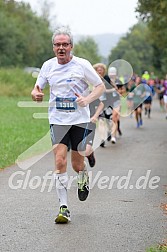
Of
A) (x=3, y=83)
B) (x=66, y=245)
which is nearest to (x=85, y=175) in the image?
(x=66, y=245)

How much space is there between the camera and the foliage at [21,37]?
2987 inches

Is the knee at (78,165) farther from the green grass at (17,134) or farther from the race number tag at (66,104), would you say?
the green grass at (17,134)

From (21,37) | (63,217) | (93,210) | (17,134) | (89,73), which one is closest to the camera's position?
(63,217)

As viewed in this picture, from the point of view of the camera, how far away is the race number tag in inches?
298

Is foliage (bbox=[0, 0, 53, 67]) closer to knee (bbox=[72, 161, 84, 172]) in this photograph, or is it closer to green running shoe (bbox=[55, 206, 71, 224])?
knee (bbox=[72, 161, 84, 172])

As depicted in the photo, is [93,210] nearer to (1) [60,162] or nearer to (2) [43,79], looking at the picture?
(1) [60,162]

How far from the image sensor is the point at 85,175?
823cm

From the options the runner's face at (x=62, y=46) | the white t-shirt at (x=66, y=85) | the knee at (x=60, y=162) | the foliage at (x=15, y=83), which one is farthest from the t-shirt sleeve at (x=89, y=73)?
the foliage at (x=15, y=83)

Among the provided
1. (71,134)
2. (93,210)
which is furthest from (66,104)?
(93,210)

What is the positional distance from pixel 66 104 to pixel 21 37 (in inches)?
2893

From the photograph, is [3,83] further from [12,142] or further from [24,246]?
[24,246]

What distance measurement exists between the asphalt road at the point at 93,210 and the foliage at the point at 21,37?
57.9 meters

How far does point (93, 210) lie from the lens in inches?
326

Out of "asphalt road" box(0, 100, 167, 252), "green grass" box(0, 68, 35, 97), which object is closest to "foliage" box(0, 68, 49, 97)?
"green grass" box(0, 68, 35, 97)
